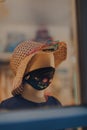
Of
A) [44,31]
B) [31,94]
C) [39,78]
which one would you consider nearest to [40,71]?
[39,78]

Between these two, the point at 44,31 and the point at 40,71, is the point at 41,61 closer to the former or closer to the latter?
the point at 40,71

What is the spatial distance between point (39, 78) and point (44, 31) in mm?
323

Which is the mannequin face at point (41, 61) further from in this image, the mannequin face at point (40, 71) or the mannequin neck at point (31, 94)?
the mannequin neck at point (31, 94)

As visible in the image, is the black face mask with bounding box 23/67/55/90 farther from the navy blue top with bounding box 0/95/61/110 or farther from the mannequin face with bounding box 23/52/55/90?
the navy blue top with bounding box 0/95/61/110

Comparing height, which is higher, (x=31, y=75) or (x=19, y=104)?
(x=31, y=75)

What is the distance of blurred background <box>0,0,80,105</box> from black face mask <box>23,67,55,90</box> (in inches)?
2.7

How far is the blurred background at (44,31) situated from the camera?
1.60m

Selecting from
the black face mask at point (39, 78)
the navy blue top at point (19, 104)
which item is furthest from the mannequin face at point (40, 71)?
the navy blue top at point (19, 104)

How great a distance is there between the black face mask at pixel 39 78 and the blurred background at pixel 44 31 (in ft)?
0.23

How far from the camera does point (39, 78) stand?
1597 millimetres

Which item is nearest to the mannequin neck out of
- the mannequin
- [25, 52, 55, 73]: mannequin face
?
the mannequin

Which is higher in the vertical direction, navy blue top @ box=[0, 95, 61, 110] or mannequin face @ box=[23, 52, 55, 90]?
mannequin face @ box=[23, 52, 55, 90]

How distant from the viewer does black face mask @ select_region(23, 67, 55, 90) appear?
1595 mm

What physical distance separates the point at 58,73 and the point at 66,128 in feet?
1.18
